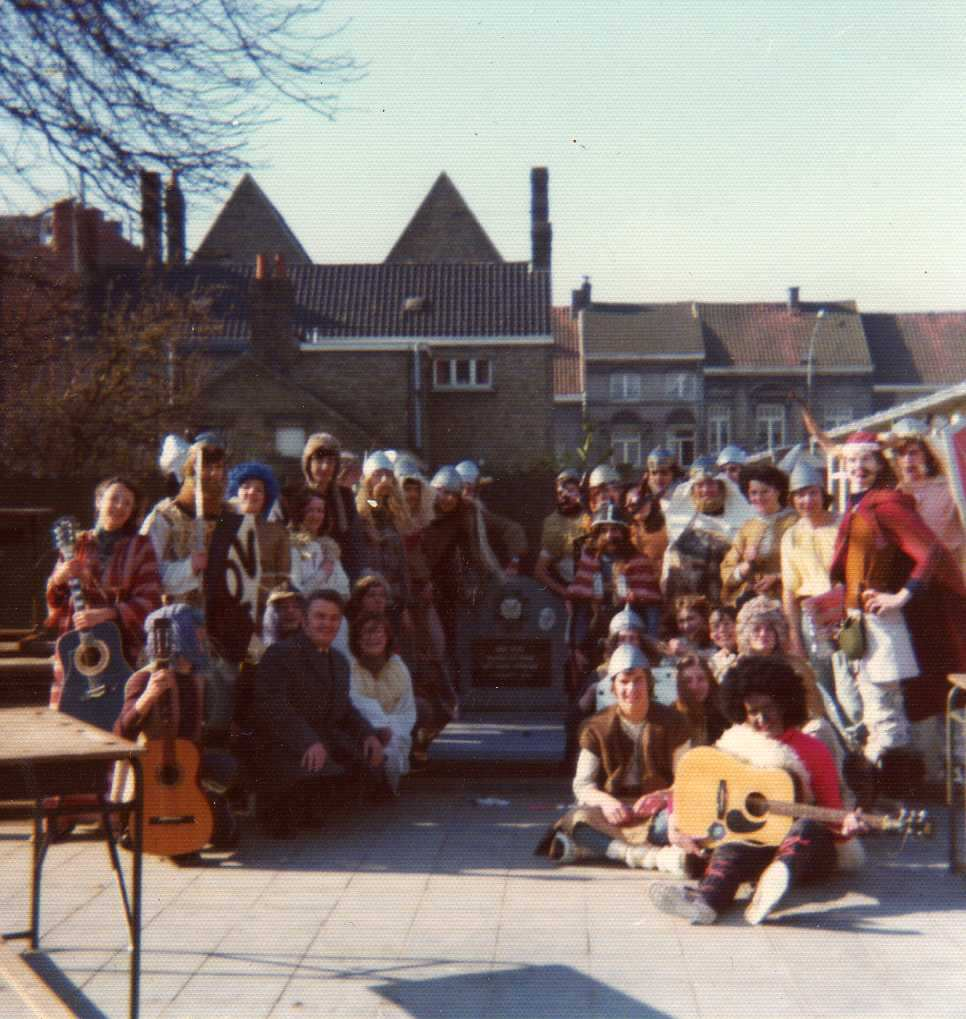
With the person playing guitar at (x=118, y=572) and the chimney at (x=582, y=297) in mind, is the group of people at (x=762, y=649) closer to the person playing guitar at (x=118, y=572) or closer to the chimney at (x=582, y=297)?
the person playing guitar at (x=118, y=572)

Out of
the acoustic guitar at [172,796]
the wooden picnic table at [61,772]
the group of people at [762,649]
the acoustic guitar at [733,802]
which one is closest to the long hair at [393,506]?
the group of people at [762,649]

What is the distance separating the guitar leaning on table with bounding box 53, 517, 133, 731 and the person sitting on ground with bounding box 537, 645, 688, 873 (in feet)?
7.38

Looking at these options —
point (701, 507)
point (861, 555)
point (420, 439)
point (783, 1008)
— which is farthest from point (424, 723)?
point (420, 439)

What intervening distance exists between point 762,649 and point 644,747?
30.0 inches

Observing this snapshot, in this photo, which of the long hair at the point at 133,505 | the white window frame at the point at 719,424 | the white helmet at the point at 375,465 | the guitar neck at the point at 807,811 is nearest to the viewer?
the guitar neck at the point at 807,811

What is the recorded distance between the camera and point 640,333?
69875 mm

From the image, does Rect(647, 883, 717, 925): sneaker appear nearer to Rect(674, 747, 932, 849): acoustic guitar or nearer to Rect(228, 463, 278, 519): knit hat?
Rect(674, 747, 932, 849): acoustic guitar

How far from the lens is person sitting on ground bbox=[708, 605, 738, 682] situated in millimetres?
8609

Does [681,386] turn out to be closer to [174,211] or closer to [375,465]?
[375,465]

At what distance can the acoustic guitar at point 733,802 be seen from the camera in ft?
21.9

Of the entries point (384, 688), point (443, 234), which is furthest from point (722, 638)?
point (443, 234)

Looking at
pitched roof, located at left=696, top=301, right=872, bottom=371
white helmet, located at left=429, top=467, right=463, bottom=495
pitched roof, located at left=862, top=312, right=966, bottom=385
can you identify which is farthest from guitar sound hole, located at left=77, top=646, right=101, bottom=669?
pitched roof, located at left=862, top=312, right=966, bottom=385

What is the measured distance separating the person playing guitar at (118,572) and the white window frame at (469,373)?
3958 centimetres

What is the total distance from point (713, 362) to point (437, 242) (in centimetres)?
1505
